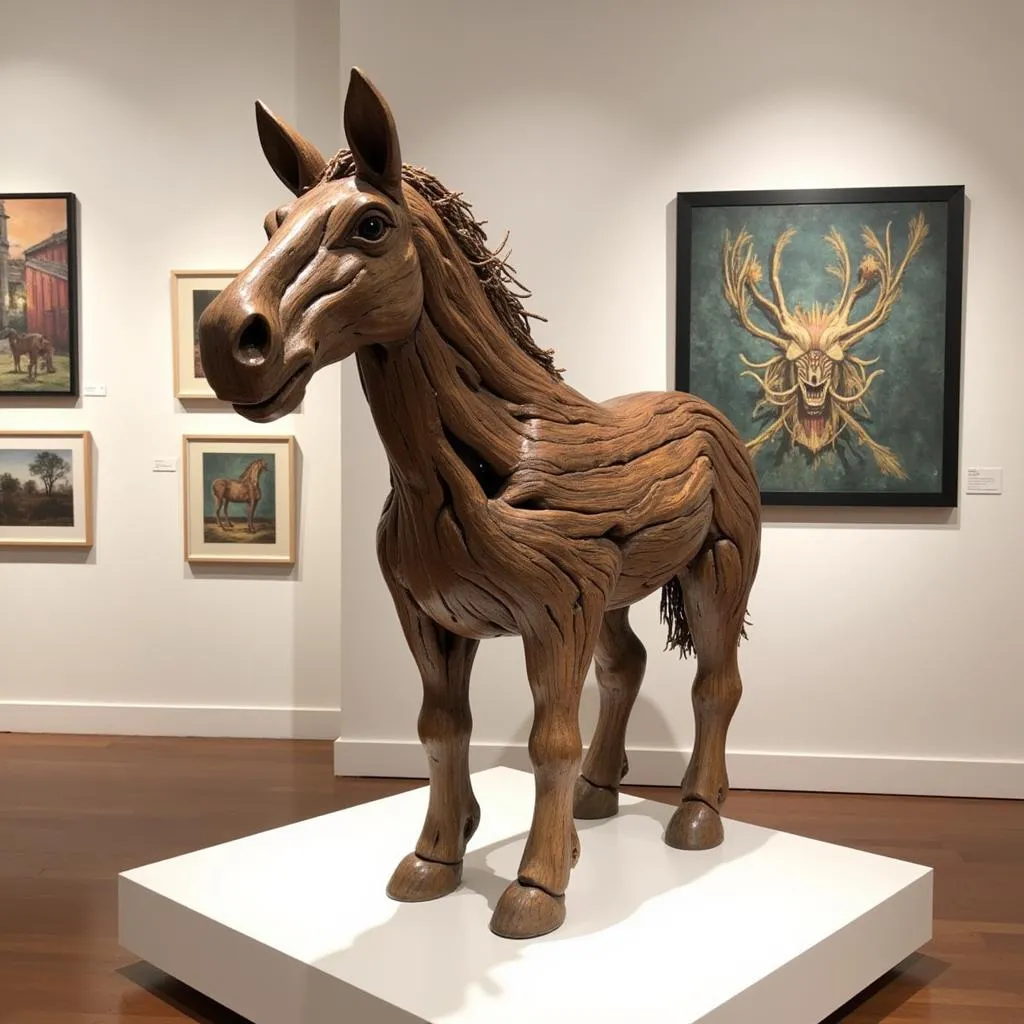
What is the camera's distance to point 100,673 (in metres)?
4.69

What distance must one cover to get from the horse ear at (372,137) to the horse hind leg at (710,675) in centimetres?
118

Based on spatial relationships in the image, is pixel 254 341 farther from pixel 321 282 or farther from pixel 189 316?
pixel 189 316

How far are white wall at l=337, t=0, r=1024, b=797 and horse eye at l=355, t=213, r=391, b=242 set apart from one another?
2.21 meters

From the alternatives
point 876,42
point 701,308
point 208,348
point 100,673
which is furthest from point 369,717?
point 876,42

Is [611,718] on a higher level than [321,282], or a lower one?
lower

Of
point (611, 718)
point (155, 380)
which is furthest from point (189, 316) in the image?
point (611, 718)

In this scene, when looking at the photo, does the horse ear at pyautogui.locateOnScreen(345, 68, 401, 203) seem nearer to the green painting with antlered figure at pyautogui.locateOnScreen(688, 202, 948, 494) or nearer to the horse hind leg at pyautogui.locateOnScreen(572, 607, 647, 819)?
the horse hind leg at pyautogui.locateOnScreen(572, 607, 647, 819)

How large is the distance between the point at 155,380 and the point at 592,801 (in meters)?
2.86

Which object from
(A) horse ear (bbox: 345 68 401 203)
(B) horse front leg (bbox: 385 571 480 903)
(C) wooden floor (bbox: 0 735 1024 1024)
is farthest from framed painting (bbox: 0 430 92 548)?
(A) horse ear (bbox: 345 68 401 203)

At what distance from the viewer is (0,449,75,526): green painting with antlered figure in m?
4.68

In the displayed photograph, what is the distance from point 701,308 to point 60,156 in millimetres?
2798

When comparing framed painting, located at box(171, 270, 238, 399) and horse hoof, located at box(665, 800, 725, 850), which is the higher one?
framed painting, located at box(171, 270, 238, 399)

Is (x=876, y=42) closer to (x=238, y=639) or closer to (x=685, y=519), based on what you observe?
(x=685, y=519)

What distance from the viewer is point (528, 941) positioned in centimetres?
201
